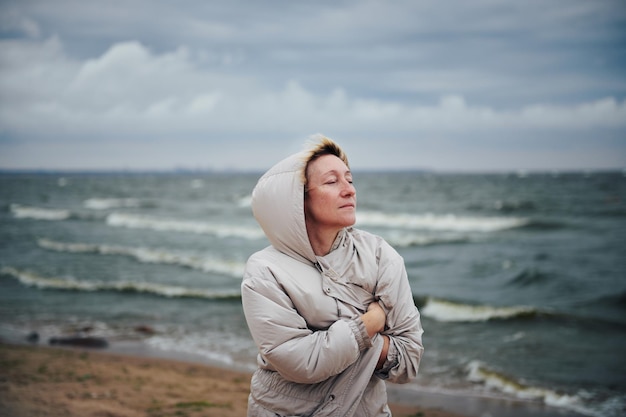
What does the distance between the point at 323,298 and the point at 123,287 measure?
14.0 m

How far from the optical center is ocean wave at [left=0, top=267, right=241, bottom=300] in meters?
14.6

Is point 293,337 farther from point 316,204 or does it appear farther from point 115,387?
point 115,387

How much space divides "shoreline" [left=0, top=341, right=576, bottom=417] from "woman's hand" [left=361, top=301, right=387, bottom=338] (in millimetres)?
4312

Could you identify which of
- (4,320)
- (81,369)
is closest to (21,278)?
(4,320)

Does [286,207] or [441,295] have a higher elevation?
[286,207]

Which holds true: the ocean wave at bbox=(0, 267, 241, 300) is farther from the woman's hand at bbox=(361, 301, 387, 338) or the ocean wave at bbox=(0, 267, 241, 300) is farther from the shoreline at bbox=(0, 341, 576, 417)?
the woman's hand at bbox=(361, 301, 387, 338)

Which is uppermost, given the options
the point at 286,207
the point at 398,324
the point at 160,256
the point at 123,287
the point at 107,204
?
the point at 286,207

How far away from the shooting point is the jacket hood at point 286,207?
2.41 metres

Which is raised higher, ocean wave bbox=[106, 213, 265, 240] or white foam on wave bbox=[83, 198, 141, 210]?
white foam on wave bbox=[83, 198, 141, 210]

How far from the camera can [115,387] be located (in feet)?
23.0

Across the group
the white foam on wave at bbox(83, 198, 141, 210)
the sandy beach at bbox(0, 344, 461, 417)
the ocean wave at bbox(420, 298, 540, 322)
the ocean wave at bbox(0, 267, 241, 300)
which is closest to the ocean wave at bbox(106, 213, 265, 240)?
the white foam on wave at bbox(83, 198, 141, 210)

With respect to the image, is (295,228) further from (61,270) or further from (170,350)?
(61,270)

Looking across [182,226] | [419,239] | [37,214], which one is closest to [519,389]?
[419,239]

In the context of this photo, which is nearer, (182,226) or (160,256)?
(160,256)
